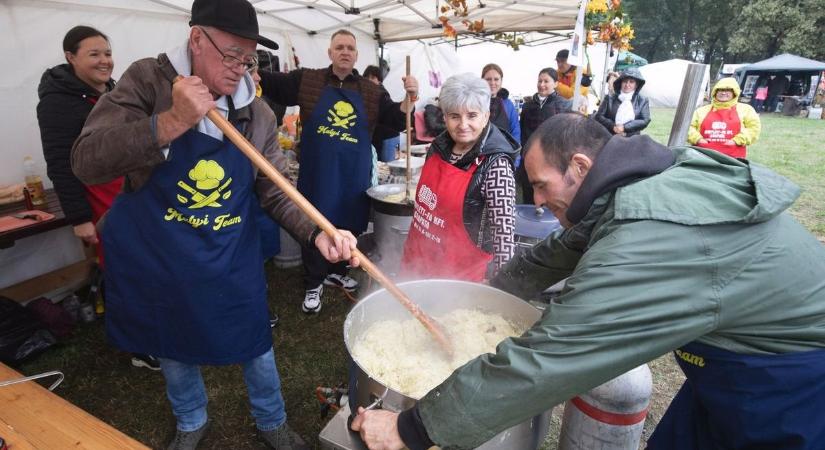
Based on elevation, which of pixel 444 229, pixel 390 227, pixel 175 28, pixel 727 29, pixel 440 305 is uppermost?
pixel 727 29

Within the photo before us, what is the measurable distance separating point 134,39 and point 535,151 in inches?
185

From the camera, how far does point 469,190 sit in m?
2.32

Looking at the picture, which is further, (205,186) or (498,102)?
(498,102)

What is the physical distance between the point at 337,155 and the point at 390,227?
0.78 m

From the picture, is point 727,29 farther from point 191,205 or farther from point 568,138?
point 191,205

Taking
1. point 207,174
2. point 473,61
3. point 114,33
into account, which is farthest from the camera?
point 473,61

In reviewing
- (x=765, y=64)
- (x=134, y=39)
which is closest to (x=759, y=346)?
(x=134, y=39)

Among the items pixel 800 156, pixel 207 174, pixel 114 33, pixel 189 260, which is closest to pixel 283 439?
pixel 189 260

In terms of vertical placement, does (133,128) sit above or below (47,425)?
above

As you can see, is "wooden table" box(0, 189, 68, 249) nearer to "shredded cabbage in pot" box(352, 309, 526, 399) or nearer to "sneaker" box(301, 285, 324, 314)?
"sneaker" box(301, 285, 324, 314)

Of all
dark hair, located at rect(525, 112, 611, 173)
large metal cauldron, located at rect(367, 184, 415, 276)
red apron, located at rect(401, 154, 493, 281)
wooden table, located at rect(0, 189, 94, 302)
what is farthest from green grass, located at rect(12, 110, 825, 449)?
dark hair, located at rect(525, 112, 611, 173)

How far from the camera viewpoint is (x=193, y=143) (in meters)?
1.72

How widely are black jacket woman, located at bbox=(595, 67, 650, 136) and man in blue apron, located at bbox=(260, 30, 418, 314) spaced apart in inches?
167

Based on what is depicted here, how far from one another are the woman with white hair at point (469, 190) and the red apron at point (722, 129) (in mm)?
5674
